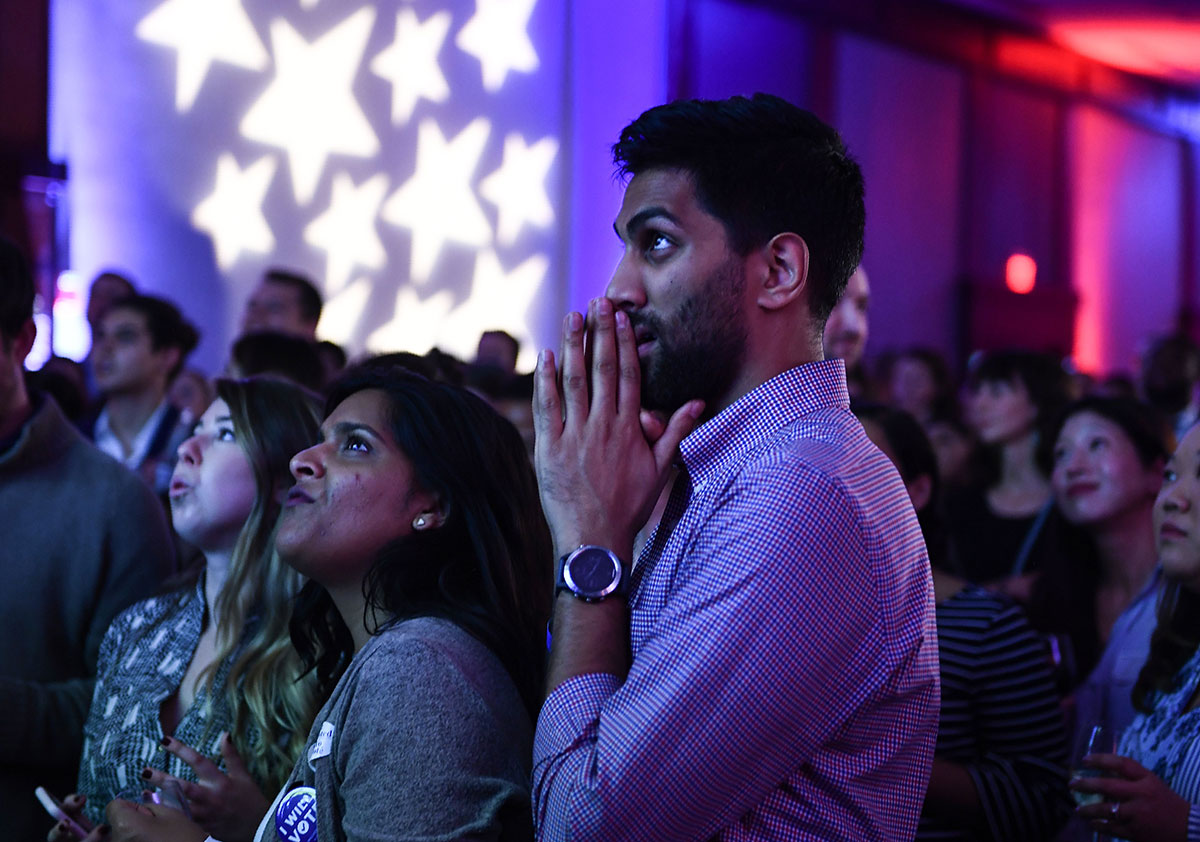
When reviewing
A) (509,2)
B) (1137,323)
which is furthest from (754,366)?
(1137,323)

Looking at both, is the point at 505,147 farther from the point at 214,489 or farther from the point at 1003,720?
the point at 1003,720

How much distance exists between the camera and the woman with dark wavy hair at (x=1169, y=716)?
1.99 meters

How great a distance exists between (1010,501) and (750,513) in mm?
3299

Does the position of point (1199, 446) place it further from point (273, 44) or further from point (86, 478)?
point (273, 44)

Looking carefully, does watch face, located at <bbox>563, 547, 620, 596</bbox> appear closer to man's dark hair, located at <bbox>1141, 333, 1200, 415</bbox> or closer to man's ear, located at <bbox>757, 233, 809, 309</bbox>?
man's ear, located at <bbox>757, 233, 809, 309</bbox>

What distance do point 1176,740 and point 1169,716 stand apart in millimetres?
79

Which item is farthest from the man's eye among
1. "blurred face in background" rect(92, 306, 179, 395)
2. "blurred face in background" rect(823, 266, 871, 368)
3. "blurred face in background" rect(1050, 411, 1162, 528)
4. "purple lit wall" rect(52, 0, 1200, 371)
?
"purple lit wall" rect(52, 0, 1200, 371)

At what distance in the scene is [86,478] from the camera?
257 centimetres

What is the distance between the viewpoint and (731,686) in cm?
123

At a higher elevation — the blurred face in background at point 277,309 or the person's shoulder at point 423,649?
the blurred face in background at point 277,309

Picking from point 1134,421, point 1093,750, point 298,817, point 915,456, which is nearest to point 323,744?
point 298,817

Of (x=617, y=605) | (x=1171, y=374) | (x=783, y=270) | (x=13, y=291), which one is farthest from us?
(x=1171, y=374)

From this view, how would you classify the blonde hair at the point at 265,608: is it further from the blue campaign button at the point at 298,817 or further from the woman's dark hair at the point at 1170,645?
the woman's dark hair at the point at 1170,645

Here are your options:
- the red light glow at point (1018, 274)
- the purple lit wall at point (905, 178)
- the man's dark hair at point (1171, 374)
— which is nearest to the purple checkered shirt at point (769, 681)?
the man's dark hair at point (1171, 374)
